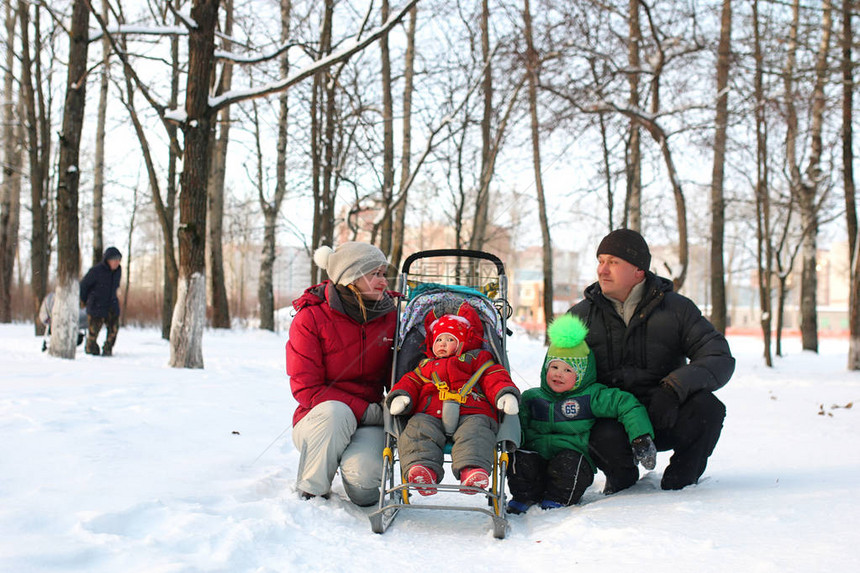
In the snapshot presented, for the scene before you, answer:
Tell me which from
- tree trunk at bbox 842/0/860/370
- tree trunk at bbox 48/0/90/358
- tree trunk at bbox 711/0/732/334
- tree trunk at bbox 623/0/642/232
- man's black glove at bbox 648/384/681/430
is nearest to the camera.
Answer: man's black glove at bbox 648/384/681/430

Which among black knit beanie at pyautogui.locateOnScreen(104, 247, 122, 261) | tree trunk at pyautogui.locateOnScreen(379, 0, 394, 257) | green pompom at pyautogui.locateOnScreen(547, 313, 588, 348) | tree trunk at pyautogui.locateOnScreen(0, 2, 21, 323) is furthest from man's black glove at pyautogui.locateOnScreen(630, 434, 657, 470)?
tree trunk at pyautogui.locateOnScreen(0, 2, 21, 323)

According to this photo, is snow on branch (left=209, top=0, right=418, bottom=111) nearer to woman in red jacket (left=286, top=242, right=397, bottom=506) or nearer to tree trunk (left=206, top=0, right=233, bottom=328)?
woman in red jacket (left=286, top=242, right=397, bottom=506)

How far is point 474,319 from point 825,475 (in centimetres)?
228

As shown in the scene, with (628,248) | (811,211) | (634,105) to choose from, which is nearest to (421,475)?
(628,248)

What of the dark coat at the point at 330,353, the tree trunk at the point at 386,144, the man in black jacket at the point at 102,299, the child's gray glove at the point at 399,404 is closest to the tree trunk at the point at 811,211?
the tree trunk at the point at 386,144

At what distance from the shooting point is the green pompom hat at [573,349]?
→ 3803 mm

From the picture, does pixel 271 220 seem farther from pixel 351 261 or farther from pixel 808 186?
pixel 351 261

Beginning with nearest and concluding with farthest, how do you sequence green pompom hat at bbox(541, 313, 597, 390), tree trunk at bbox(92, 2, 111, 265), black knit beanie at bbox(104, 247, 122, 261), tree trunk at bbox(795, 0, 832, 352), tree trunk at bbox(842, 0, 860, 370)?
green pompom hat at bbox(541, 313, 597, 390)
black knit beanie at bbox(104, 247, 122, 261)
tree trunk at bbox(842, 0, 860, 370)
tree trunk at bbox(795, 0, 832, 352)
tree trunk at bbox(92, 2, 111, 265)

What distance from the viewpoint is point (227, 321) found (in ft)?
61.6

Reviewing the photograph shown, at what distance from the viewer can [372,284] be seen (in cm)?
400

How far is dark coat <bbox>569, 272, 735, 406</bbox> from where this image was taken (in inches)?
152

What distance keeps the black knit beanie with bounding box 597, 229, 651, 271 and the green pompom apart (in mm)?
487

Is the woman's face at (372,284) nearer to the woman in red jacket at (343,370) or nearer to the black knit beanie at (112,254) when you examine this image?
the woman in red jacket at (343,370)

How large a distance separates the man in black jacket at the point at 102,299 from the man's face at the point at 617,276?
917 cm
